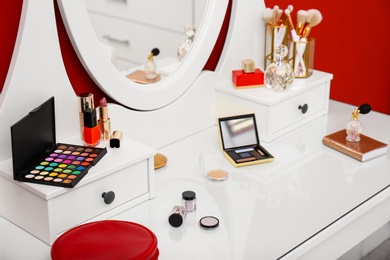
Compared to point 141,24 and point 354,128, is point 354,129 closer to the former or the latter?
point 354,128

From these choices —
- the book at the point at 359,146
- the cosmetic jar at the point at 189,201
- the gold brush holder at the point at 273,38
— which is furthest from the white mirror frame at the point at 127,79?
the book at the point at 359,146

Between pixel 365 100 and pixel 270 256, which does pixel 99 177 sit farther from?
pixel 365 100

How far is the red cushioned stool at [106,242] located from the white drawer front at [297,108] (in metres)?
0.68

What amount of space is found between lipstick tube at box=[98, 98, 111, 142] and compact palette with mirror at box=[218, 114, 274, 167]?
1.13ft

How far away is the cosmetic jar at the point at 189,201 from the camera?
147 cm

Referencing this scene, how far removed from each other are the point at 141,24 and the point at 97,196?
19.5 inches

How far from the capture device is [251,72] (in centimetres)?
190

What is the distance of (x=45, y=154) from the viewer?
1466 mm

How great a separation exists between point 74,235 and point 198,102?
70 centimetres

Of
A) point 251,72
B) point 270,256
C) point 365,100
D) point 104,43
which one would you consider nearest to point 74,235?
point 270,256

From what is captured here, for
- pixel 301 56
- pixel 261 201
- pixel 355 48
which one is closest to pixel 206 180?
pixel 261 201

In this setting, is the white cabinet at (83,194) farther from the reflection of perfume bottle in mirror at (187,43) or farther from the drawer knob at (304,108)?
the drawer knob at (304,108)

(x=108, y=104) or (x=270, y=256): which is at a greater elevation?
(x=108, y=104)

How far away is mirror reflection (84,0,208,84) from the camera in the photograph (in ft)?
5.20
